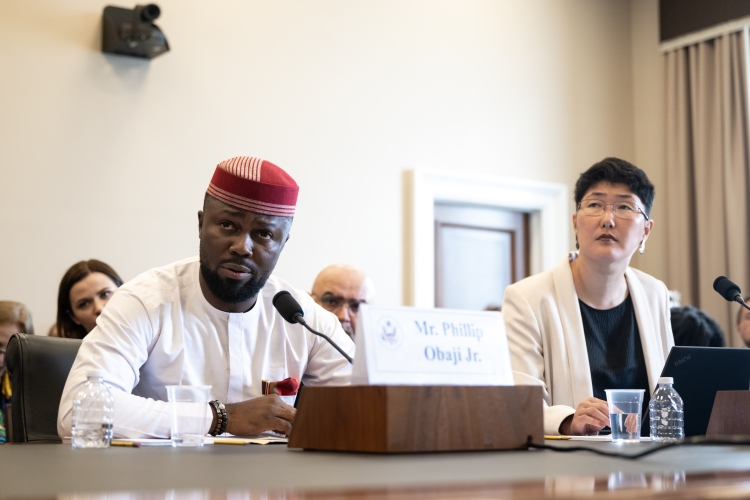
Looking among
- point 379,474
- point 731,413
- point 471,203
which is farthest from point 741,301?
point 471,203

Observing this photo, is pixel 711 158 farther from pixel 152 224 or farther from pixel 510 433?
pixel 510 433

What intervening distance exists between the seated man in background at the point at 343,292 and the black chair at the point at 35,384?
5.69ft

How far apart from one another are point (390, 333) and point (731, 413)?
2.73 ft

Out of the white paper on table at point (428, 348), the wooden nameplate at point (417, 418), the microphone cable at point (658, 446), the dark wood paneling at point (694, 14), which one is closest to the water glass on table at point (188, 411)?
the wooden nameplate at point (417, 418)

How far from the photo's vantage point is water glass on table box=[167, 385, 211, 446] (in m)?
1.52

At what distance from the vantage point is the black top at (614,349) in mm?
2613

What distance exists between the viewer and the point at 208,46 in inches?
182

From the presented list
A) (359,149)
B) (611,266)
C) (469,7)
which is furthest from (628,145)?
(611,266)

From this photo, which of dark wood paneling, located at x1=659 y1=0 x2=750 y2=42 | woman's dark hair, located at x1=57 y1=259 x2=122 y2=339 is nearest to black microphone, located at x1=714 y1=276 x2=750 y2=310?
woman's dark hair, located at x1=57 y1=259 x2=122 y2=339

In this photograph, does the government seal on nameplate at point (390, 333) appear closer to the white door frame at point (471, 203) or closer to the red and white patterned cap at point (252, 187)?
the red and white patterned cap at point (252, 187)

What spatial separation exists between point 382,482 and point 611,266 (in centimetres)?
190

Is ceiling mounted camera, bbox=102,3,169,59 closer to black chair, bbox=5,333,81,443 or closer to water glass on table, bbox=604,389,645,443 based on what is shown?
black chair, bbox=5,333,81,443

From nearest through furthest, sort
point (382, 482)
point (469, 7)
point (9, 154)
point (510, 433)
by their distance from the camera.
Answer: point (382, 482)
point (510, 433)
point (9, 154)
point (469, 7)

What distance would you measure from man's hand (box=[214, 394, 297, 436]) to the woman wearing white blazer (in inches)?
36.8
